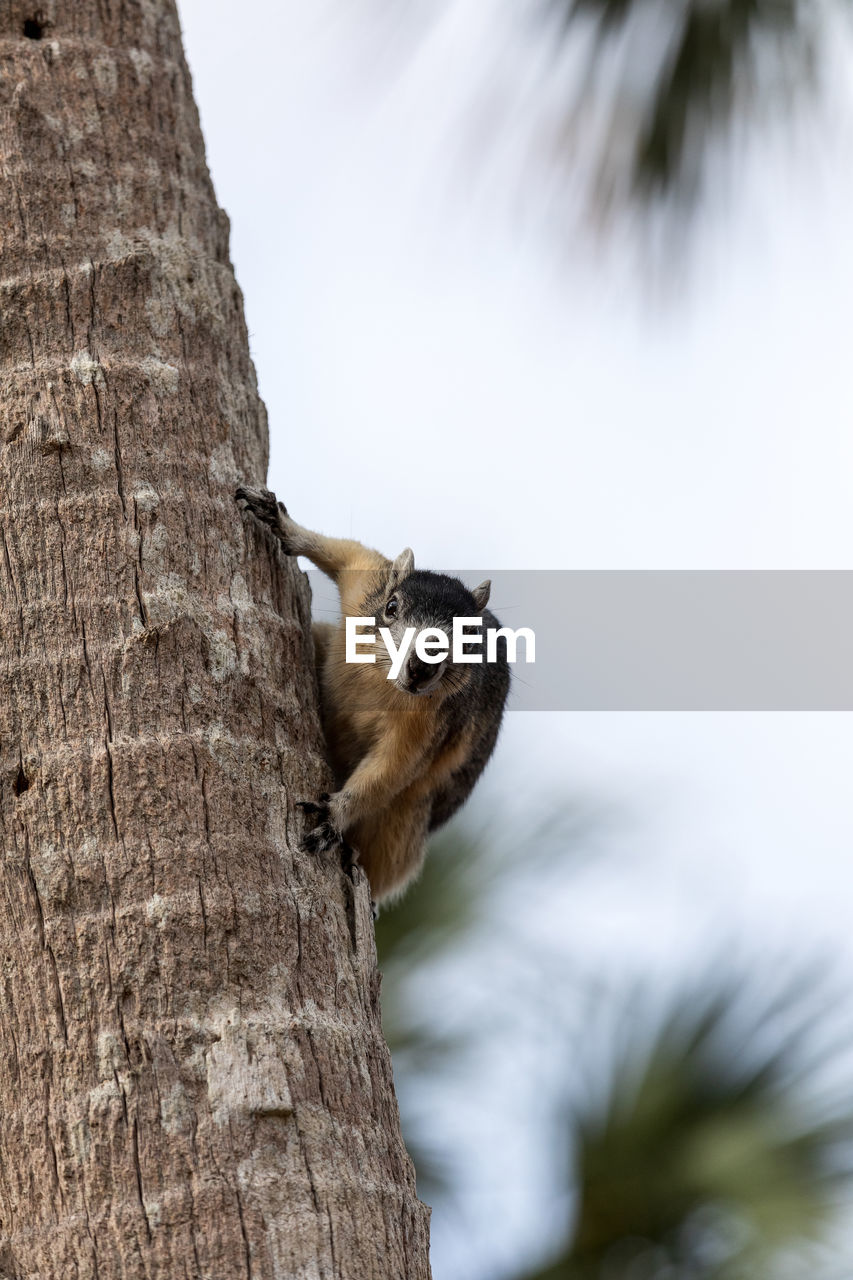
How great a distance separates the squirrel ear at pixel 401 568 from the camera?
4.26 m

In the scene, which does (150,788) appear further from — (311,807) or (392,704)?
(392,704)

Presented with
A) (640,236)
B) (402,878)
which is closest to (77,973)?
(402,878)

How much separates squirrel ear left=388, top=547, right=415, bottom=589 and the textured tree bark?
38.1 inches

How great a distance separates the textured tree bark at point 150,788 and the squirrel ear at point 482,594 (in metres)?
1.34

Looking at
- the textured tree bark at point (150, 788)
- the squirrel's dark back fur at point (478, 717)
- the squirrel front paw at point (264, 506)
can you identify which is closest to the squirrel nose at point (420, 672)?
the squirrel's dark back fur at point (478, 717)

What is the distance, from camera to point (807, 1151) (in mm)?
4258

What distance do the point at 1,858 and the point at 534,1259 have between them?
8.80ft

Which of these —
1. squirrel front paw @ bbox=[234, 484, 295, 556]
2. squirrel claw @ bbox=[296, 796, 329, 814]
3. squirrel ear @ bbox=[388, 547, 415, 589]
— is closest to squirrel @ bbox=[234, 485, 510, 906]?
squirrel ear @ bbox=[388, 547, 415, 589]

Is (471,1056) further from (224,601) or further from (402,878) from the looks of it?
(224,601)

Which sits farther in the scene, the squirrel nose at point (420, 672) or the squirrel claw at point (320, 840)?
the squirrel nose at point (420, 672)
